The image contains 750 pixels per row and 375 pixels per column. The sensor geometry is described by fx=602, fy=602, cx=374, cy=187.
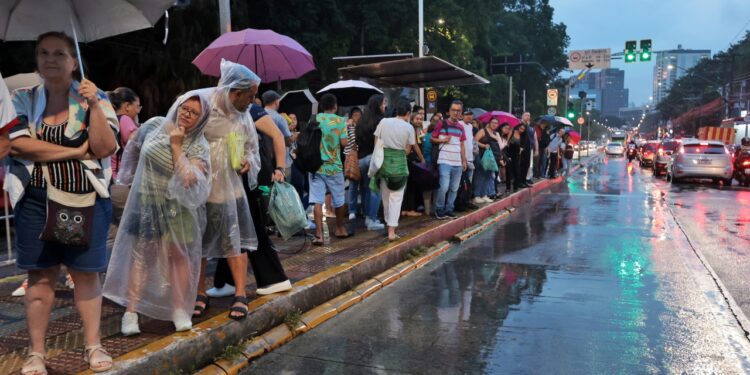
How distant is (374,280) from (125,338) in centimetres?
279

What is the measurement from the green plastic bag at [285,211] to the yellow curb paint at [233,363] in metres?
1.06

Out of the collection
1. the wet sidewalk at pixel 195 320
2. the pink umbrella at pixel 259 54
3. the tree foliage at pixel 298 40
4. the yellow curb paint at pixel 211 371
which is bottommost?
the yellow curb paint at pixel 211 371

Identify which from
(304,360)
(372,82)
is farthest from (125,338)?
(372,82)

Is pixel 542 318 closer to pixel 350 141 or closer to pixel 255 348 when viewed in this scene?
pixel 255 348

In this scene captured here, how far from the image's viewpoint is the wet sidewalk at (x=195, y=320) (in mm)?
3455

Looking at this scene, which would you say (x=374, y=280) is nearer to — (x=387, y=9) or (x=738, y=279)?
(x=738, y=279)

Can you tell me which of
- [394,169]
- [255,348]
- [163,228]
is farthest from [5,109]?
[394,169]

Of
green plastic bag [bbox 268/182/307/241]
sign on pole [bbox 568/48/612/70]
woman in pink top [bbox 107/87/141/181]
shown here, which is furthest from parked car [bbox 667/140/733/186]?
sign on pole [bbox 568/48/612/70]

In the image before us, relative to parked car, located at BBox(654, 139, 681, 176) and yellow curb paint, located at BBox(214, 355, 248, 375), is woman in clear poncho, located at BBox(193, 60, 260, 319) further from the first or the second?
parked car, located at BBox(654, 139, 681, 176)

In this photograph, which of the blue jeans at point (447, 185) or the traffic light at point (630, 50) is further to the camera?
the traffic light at point (630, 50)

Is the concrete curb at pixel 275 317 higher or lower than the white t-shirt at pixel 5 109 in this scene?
lower

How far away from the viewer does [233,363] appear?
153 inches

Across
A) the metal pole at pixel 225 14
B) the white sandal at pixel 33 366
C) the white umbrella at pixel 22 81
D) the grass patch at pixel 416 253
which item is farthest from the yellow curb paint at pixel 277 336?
the metal pole at pixel 225 14

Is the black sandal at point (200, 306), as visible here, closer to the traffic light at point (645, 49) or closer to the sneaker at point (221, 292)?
the sneaker at point (221, 292)
